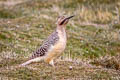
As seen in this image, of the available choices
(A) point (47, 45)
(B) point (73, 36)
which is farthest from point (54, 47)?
(B) point (73, 36)

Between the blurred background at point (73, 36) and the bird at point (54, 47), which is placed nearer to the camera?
the bird at point (54, 47)

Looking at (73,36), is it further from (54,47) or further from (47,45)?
(54,47)

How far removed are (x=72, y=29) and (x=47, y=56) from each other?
425 inches

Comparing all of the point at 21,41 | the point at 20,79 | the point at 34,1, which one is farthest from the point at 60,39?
the point at 34,1

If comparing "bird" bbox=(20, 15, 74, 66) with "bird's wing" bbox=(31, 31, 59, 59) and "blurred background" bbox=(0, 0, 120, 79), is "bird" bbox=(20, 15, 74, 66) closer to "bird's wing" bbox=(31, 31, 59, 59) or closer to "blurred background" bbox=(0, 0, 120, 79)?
"bird's wing" bbox=(31, 31, 59, 59)

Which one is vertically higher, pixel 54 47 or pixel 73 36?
pixel 54 47

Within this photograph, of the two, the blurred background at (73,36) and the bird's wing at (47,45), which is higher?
the bird's wing at (47,45)

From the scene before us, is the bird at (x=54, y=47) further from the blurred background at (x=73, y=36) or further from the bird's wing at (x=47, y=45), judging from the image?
the blurred background at (x=73, y=36)

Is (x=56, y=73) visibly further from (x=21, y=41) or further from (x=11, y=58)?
(x=21, y=41)

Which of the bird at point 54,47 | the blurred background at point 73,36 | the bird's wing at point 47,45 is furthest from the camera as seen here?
the blurred background at point 73,36

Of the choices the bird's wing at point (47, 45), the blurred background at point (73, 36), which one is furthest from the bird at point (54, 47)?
the blurred background at point (73, 36)

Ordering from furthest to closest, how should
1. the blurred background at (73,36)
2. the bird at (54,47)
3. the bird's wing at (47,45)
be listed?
the blurred background at (73,36) < the bird's wing at (47,45) < the bird at (54,47)

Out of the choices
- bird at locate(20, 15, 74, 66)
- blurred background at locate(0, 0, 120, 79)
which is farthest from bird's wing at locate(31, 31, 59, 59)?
blurred background at locate(0, 0, 120, 79)

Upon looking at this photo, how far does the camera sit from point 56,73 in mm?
10102
